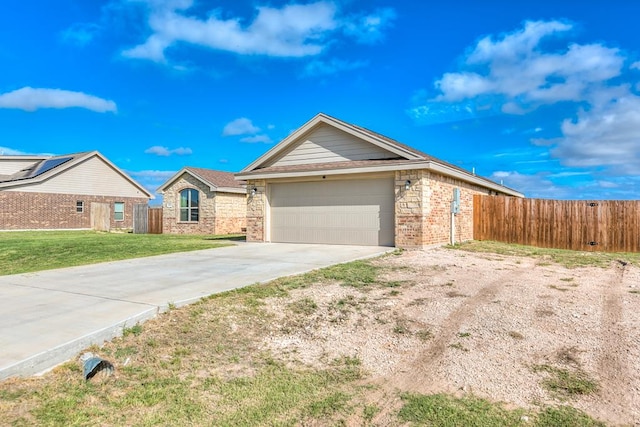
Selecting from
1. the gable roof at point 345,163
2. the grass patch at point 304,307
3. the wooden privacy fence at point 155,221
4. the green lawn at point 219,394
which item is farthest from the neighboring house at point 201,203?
the green lawn at point 219,394

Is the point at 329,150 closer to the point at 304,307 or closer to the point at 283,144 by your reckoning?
the point at 283,144

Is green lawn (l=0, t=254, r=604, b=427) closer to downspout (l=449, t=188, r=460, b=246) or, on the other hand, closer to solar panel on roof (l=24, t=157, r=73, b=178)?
downspout (l=449, t=188, r=460, b=246)

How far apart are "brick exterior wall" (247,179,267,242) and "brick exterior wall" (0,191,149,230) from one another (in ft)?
65.8

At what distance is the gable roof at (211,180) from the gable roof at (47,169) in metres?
8.70

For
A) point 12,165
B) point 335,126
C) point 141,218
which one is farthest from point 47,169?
point 335,126

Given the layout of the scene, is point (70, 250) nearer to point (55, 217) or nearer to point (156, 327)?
point (156, 327)

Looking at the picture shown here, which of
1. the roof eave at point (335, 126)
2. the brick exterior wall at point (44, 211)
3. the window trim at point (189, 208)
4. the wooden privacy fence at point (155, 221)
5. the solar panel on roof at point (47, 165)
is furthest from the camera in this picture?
the solar panel on roof at point (47, 165)

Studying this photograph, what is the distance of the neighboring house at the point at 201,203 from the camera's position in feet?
79.2

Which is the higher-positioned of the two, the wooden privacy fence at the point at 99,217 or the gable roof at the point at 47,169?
the gable roof at the point at 47,169

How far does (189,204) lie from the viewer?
82.3 feet

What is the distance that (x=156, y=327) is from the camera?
536 centimetres

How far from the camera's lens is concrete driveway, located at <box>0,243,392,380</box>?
4.49 meters

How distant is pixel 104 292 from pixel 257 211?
30.8 ft

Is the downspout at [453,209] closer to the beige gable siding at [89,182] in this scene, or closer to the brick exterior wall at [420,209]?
the brick exterior wall at [420,209]
